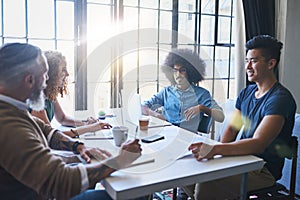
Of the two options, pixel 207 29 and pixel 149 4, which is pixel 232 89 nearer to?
pixel 207 29

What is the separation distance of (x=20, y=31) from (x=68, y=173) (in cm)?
209

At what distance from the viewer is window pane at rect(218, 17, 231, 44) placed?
3691 millimetres

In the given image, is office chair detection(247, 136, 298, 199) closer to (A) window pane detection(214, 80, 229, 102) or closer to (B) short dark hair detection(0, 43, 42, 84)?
(B) short dark hair detection(0, 43, 42, 84)

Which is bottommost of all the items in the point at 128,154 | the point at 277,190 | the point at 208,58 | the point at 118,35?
the point at 277,190

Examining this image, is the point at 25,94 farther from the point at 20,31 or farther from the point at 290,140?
the point at 20,31

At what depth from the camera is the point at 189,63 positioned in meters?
2.72

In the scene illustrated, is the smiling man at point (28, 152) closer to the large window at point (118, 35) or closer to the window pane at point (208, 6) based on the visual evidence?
the large window at point (118, 35)

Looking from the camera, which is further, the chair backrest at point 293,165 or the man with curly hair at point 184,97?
the man with curly hair at point 184,97

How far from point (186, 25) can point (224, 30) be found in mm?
547

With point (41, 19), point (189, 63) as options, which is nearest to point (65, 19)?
point (41, 19)

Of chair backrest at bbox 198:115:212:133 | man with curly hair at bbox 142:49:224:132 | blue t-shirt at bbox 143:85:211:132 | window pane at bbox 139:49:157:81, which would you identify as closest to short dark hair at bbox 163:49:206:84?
man with curly hair at bbox 142:49:224:132

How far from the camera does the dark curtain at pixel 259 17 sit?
3.52 meters

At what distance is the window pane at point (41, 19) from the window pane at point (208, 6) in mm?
1715

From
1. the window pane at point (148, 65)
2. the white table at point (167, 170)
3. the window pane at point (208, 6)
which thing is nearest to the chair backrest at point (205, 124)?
the white table at point (167, 170)
